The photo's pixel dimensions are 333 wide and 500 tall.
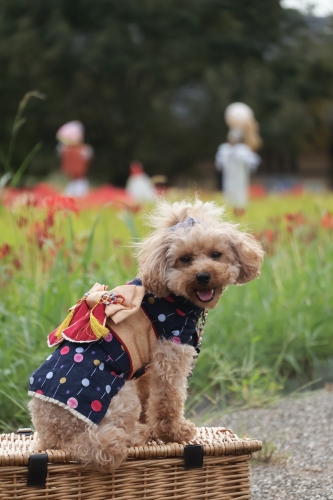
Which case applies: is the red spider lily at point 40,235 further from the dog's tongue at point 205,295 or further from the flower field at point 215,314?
the dog's tongue at point 205,295

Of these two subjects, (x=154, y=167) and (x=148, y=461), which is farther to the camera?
(x=154, y=167)

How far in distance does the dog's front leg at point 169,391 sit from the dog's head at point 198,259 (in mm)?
193

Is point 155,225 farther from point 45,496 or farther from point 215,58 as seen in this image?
point 215,58

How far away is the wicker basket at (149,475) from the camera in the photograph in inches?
94.3

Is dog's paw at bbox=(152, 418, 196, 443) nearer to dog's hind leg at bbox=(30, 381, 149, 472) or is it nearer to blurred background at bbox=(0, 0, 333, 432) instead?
dog's hind leg at bbox=(30, 381, 149, 472)

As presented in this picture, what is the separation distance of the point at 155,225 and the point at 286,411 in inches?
62.4

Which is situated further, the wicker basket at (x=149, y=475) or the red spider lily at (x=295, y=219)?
the red spider lily at (x=295, y=219)

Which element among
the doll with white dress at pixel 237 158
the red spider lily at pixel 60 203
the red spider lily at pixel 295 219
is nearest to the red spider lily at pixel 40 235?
the red spider lily at pixel 60 203

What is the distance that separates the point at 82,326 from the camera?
2.53 m

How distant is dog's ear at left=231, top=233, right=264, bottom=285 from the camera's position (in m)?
2.56

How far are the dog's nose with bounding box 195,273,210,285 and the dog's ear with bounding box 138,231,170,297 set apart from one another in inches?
4.7

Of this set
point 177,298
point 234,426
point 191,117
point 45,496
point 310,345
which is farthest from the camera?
point 191,117

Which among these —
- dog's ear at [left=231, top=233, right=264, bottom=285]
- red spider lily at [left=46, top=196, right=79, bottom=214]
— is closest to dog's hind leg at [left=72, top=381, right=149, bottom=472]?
dog's ear at [left=231, top=233, right=264, bottom=285]

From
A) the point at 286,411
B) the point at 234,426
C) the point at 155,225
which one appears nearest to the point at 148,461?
the point at 155,225
